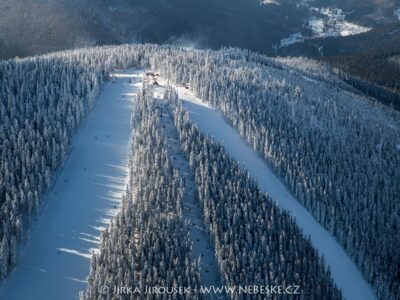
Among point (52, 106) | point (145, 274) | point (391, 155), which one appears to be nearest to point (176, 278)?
point (145, 274)

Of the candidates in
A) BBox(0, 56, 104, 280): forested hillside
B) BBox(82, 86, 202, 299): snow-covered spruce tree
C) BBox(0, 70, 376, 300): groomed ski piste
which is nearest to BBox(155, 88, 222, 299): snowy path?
BBox(82, 86, 202, 299): snow-covered spruce tree

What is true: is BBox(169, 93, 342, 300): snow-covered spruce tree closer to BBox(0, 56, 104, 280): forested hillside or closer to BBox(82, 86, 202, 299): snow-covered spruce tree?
BBox(82, 86, 202, 299): snow-covered spruce tree

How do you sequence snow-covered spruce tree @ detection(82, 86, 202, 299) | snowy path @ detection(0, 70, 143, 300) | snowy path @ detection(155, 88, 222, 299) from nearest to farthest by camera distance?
1. snow-covered spruce tree @ detection(82, 86, 202, 299)
2. snowy path @ detection(0, 70, 143, 300)
3. snowy path @ detection(155, 88, 222, 299)

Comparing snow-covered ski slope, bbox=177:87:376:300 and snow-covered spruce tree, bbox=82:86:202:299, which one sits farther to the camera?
snow-covered ski slope, bbox=177:87:376:300

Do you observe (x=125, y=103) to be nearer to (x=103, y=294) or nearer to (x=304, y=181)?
(x=304, y=181)

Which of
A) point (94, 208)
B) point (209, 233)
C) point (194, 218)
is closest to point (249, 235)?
point (209, 233)

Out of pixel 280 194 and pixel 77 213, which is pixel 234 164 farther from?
pixel 77 213
